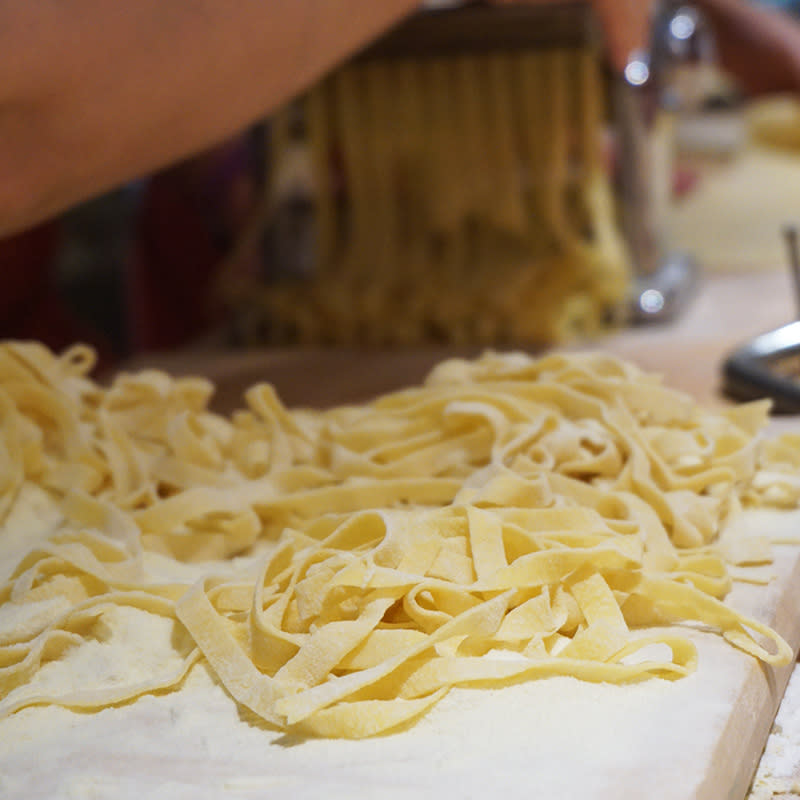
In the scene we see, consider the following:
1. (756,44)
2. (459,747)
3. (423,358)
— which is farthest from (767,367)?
(756,44)

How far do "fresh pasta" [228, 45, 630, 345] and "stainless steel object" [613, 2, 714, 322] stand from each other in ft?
0.11

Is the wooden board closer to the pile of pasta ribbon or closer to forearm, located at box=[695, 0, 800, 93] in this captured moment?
the pile of pasta ribbon

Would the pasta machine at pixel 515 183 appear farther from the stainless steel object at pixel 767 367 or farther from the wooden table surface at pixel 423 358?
the stainless steel object at pixel 767 367

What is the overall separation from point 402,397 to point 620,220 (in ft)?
3.09

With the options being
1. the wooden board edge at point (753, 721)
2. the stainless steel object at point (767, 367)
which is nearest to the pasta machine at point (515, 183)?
the stainless steel object at point (767, 367)

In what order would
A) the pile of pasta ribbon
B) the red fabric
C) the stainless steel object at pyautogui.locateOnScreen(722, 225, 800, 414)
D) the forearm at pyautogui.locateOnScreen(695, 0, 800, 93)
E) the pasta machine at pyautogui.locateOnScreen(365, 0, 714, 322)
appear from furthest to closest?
the red fabric → the forearm at pyautogui.locateOnScreen(695, 0, 800, 93) → the pasta machine at pyautogui.locateOnScreen(365, 0, 714, 322) → the stainless steel object at pyautogui.locateOnScreen(722, 225, 800, 414) → the pile of pasta ribbon

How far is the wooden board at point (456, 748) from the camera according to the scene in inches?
27.5

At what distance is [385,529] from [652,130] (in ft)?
4.47

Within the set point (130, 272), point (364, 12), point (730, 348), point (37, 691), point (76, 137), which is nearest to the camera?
point (37, 691)

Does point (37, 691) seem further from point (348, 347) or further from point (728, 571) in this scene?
point (348, 347)

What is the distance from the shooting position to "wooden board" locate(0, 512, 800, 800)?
0.70 meters

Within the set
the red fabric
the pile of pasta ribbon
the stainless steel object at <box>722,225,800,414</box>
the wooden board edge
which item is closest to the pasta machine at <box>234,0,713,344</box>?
the stainless steel object at <box>722,225,800,414</box>

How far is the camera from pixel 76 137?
3.68ft

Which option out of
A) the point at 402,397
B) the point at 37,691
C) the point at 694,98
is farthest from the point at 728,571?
the point at 694,98
